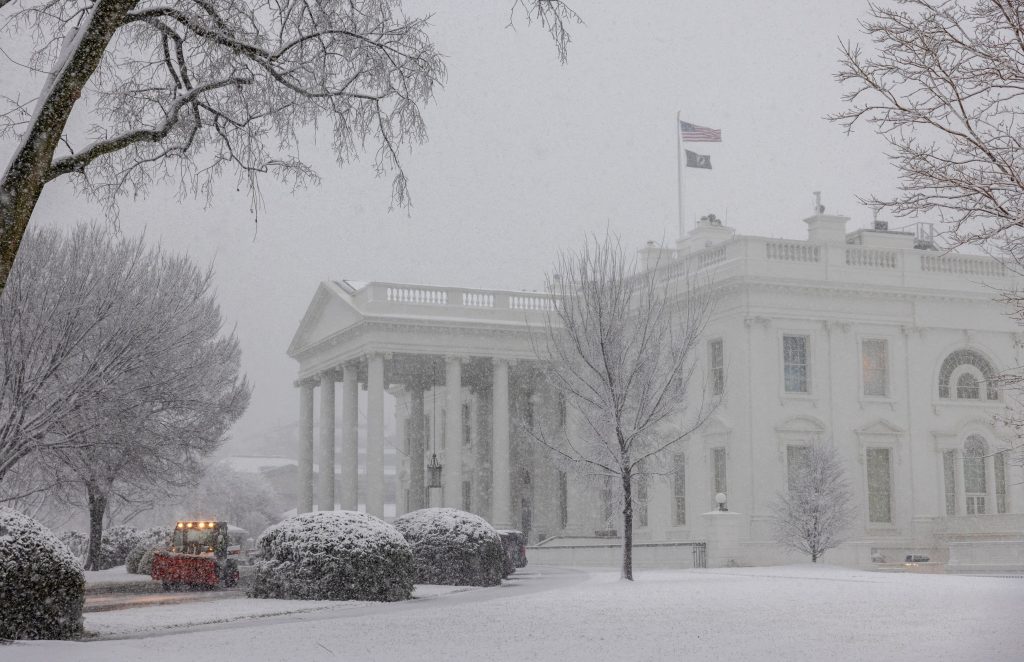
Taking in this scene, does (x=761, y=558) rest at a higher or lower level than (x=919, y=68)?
lower

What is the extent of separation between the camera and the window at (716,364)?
3934 centimetres

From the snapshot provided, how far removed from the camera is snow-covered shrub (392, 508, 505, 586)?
2200 cm

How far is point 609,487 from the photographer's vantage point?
3678cm

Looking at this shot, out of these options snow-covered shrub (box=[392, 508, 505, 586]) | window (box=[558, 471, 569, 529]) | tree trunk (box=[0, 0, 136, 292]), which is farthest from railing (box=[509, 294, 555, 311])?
tree trunk (box=[0, 0, 136, 292])

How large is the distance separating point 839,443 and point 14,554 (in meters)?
30.3

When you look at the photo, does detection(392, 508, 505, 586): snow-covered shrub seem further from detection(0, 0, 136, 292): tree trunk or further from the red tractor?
detection(0, 0, 136, 292): tree trunk

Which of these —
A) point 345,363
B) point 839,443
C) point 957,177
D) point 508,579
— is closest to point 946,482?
point 839,443

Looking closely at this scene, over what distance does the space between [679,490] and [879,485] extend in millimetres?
6486

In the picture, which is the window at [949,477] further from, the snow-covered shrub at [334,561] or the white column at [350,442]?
the snow-covered shrub at [334,561]

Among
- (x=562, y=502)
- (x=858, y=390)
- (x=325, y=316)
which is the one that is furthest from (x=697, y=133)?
(x=325, y=316)

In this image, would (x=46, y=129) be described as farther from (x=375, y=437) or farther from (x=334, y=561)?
(x=375, y=437)

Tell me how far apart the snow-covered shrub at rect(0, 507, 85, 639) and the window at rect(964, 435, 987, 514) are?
109 feet

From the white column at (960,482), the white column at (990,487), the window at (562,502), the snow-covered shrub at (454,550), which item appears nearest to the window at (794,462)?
the white column at (960,482)

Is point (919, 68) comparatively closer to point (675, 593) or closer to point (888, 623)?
point (888, 623)
